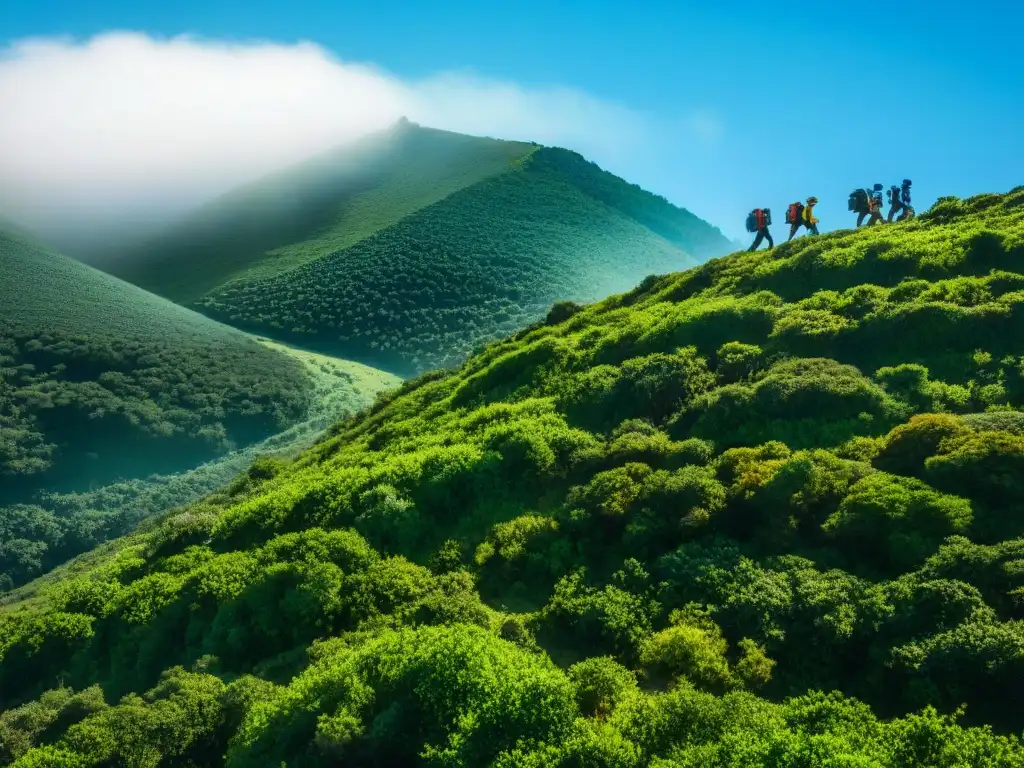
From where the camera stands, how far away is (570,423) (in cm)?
1819

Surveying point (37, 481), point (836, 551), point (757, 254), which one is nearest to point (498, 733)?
point (836, 551)

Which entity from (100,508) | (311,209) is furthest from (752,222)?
(311,209)

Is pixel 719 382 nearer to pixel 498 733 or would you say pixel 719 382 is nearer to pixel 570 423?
pixel 570 423

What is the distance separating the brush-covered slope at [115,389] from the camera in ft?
157

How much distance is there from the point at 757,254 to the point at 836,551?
55.8 ft

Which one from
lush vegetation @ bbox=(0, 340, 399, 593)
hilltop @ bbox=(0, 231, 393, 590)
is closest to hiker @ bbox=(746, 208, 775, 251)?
lush vegetation @ bbox=(0, 340, 399, 593)

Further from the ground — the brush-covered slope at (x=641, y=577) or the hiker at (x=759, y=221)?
the hiker at (x=759, y=221)

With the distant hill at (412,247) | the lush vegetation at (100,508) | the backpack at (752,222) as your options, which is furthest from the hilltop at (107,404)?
the backpack at (752,222)

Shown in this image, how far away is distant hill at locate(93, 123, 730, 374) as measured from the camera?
77562 millimetres

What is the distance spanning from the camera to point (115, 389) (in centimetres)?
5456

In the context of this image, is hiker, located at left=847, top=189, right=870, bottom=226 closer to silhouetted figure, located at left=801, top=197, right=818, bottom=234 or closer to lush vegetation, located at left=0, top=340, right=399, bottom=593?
silhouetted figure, located at left=801, top=197, right=818, bottom=234

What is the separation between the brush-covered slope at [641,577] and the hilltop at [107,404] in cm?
2667

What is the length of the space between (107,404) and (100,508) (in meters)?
11.3

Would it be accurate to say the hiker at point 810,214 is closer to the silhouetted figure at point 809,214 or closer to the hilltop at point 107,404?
the silhouetted figure at point 809,214
